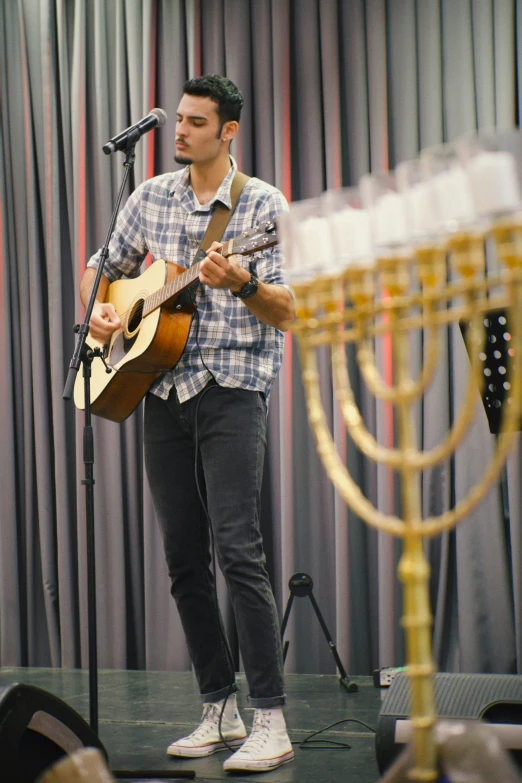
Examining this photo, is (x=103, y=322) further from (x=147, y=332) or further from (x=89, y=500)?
(x=89, y=500)

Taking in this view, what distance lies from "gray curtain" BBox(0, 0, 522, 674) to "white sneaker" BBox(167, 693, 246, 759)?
1.08 m

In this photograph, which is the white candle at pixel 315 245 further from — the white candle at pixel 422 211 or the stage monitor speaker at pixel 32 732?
the stage monitor speaker at pixel 32 732

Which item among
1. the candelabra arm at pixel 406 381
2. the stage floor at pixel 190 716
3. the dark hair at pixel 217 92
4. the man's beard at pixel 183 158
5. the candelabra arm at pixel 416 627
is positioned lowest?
the stage floor at pixel 190 716

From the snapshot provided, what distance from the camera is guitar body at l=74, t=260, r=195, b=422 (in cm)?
220

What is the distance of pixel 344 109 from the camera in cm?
346

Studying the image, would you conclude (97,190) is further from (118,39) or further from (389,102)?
(389,102)

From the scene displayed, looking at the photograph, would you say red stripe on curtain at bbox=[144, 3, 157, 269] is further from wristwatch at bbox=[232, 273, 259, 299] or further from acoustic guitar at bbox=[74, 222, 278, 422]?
wristwatch at bbox=[232, 273, 259, 299]

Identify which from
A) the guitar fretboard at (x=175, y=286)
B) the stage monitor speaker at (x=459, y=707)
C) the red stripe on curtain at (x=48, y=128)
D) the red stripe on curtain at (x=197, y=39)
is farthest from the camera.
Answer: the red stripe on curtain at (x=48, y=128)

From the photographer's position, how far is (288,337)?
348 centimetres

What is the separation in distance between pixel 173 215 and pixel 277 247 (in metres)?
0.39

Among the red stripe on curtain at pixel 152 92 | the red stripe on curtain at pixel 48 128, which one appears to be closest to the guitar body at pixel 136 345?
the red stripe on curtain at pixel 152 92

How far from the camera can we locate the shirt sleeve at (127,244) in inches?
97.7

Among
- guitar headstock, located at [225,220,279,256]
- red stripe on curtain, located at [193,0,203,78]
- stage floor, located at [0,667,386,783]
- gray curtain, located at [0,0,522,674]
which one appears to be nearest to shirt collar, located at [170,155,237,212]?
guitar headstock, located at [225,220,279,256]

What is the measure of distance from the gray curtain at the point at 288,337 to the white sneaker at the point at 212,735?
108 cm
